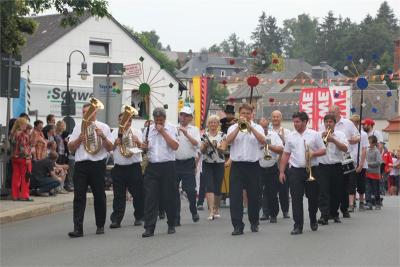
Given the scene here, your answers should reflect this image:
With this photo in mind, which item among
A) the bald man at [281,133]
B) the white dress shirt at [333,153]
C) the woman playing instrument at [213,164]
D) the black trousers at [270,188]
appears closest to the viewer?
the white dress shirt at [333,153]

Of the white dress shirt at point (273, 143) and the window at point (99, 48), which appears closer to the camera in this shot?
the white dress shirt at point (273, 143)

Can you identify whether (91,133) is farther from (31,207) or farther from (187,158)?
(31,207)

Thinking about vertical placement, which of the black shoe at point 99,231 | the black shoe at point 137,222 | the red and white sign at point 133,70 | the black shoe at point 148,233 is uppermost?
the red and white sign at point 133,70

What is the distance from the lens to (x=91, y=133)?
13.8 m

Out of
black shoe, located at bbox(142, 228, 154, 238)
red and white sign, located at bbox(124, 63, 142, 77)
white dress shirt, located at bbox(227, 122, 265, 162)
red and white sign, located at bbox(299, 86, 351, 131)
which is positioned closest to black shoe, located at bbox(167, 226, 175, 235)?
black shoe, located at bbox(142, 228, 154, 238)

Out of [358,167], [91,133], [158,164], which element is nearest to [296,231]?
[158,164]

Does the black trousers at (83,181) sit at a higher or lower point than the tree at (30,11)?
lower

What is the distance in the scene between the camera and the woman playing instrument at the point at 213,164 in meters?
16.9

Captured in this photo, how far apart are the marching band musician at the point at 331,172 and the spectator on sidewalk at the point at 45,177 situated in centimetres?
749

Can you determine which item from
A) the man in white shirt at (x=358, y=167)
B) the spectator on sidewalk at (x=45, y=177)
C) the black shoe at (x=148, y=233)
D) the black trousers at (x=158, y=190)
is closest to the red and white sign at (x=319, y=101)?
the spectator on sidewalk at (x=45, y=177)

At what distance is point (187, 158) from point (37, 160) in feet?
18.8

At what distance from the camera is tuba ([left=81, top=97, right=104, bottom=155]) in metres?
13.8

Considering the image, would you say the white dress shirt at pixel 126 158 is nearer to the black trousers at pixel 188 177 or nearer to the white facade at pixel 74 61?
the black trousers at pixel 188 177

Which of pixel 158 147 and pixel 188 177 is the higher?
pixel 158 147
